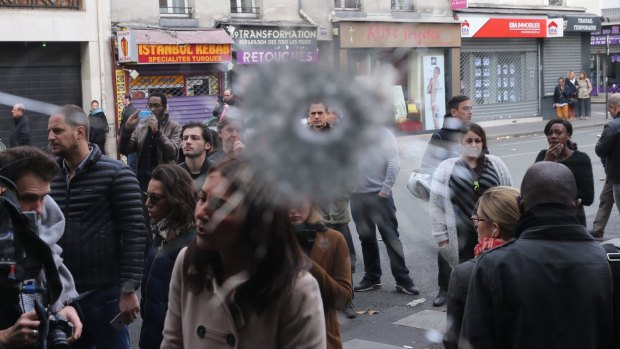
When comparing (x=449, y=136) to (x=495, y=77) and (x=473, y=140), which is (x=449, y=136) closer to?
(x=473, y=140)

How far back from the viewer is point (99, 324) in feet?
14.6

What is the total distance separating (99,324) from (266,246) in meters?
2.33

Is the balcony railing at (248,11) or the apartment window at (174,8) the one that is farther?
the apartment window at (174,8)

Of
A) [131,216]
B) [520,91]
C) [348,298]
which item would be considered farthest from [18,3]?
[520,91]

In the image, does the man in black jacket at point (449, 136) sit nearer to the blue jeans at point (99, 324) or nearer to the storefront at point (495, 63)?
the storefront at point (495, 63)

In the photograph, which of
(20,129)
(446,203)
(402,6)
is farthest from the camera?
(20,129)

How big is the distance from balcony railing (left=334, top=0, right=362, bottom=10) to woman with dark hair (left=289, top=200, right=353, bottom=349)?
2.81ft

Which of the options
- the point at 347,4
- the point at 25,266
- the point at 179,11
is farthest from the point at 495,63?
the point at 25,266

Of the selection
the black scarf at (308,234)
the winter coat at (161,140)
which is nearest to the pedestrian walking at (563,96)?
the winter coat at (161,140)

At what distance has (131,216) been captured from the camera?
4547 millimetres

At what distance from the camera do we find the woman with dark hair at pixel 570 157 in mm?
6555

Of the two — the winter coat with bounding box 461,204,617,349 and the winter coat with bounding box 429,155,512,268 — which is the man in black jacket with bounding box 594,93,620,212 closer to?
the winter coat with bounding box 429,155,512,268

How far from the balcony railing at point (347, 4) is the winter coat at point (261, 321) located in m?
0.88

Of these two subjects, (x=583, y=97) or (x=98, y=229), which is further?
(x=583, y=97)
